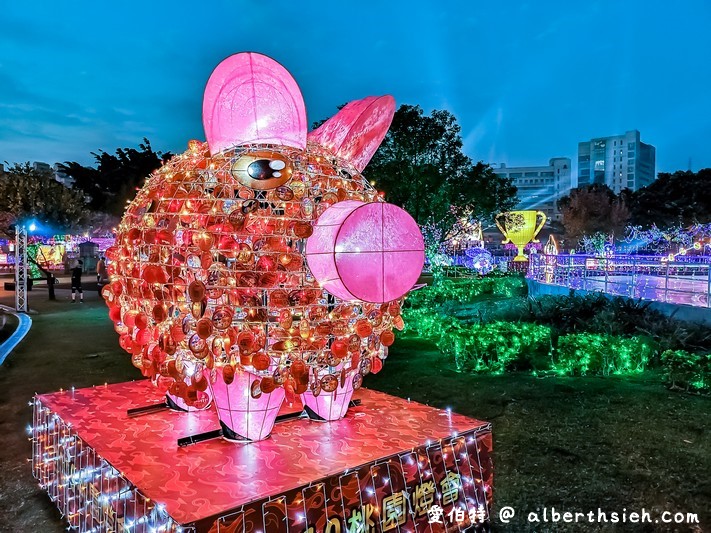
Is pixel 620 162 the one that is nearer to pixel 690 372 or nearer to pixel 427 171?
pixel 427 171

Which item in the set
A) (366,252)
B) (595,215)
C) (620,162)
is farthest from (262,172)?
(620,162)

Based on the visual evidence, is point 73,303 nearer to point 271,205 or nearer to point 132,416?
point 132,416

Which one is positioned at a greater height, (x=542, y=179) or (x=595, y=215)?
(x=542, y=179)

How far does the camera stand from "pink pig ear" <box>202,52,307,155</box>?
10.6 ft

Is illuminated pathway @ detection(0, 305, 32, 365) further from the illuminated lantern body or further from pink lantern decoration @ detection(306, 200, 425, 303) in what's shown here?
pink lantern decoration @ detection(306, 200, 425, 303)

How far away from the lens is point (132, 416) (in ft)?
13.1

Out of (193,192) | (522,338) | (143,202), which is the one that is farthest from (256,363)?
(522,338)

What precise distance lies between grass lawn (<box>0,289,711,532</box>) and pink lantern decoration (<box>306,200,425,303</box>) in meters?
2.28

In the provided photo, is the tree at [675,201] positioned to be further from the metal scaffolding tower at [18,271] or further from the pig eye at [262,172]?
the pig eye at [262,172]

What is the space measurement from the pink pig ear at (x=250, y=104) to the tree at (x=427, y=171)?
12004mm

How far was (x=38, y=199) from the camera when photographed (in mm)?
31156

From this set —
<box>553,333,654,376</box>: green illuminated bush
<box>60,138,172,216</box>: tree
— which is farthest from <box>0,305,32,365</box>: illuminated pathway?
<box>60,138,172,216</box>: tree

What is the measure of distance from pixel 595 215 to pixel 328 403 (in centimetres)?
5046

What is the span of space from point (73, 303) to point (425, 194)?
12217mm
